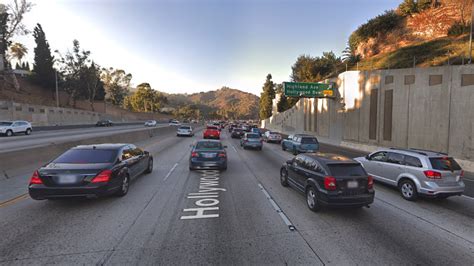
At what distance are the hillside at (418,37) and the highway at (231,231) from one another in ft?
93.6

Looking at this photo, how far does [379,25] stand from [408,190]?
5248 centimetres

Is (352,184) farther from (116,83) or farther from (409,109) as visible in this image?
(116,83)

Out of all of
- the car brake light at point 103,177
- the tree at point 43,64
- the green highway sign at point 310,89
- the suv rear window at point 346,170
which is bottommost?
the car brake light at point 103,177

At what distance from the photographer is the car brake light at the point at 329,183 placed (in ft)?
19.4

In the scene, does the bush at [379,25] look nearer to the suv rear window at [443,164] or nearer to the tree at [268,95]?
the tree at [268,95]

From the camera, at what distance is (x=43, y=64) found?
200 feet

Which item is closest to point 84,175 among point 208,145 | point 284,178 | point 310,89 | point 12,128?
point 208,145

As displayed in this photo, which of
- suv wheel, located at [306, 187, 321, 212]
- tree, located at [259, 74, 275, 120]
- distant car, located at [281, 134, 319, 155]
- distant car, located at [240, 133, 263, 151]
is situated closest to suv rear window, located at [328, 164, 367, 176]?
suv wheel, located at [306, 187, 321, 212]

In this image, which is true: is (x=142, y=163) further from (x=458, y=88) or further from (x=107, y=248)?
(x=458, y=88)

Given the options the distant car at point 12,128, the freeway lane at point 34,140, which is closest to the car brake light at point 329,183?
the freeway lane at point 34,140

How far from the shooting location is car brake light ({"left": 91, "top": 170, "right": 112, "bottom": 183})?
6.04m

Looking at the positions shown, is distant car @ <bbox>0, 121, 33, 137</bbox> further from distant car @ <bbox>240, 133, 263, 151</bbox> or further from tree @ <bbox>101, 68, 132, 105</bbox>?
tree @ <bbox>101, 68, 132, 105</bbox>

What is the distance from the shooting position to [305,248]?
14.4ft

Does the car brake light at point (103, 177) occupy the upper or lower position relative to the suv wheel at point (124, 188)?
upper
